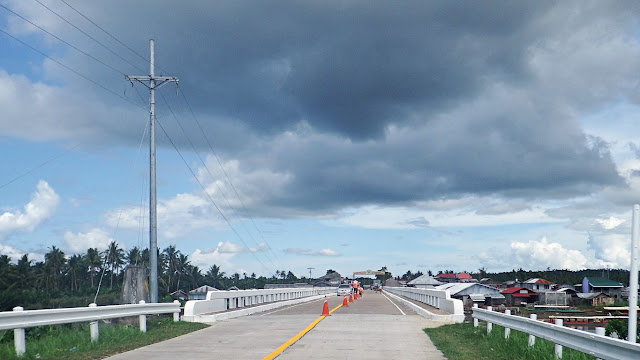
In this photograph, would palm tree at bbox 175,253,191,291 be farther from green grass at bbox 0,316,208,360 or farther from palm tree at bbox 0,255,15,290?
green grass at bbox 0,316,208,360

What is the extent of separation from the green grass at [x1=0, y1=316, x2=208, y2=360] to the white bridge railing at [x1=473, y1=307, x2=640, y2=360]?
894 cm

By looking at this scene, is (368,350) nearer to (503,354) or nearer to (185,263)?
(503,354)

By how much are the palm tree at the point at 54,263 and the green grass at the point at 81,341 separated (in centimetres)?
12782

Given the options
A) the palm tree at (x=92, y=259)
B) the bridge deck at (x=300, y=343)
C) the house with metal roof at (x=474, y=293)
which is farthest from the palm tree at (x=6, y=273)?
the bridge deck at (x=300, y=343)

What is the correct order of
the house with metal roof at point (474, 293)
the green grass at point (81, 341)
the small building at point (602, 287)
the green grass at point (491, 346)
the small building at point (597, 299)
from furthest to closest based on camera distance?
the small building at point (602, 287) → the small building at point (597, 299) → the house with metal roof at point (474, 293) → the green grass at point (81, 341) → the green grass at point (491, 346)

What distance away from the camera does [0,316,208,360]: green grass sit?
45.5ft

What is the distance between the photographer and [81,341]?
1563cm

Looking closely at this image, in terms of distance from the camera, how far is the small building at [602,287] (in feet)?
368

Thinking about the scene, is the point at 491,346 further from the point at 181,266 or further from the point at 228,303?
the point at 181,266

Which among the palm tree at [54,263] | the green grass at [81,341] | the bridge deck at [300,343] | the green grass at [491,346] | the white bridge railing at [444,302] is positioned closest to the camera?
the green grass at [491,346]

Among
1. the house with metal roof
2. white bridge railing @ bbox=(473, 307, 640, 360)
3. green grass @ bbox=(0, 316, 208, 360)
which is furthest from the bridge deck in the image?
the house with metal roof

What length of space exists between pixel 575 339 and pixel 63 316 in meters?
10.7

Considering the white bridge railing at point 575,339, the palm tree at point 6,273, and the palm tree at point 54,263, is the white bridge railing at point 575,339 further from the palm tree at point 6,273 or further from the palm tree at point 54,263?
the palm tree at point 54,263

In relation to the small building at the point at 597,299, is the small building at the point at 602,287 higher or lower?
higher
